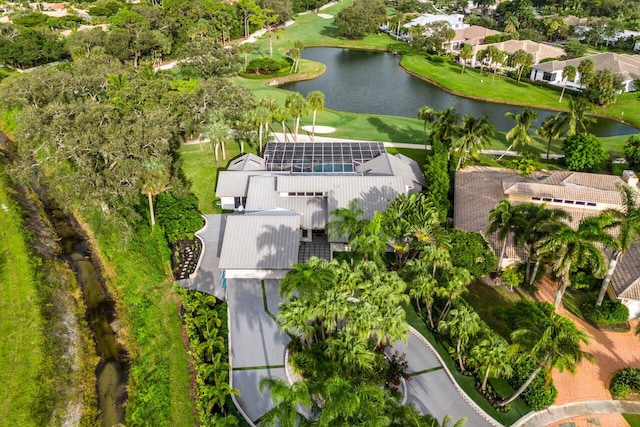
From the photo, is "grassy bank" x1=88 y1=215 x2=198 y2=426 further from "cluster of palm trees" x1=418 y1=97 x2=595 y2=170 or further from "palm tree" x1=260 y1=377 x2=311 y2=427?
"cluster of palm trees" x1=418 y1=97 x2=595 y2=170

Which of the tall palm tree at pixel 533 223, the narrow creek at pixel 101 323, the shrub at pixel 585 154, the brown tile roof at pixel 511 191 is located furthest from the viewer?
the shrub at pixel 585 154

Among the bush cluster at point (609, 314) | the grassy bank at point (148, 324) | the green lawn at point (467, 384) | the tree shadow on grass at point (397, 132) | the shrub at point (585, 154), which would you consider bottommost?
the grassy bank at point (148, 324)

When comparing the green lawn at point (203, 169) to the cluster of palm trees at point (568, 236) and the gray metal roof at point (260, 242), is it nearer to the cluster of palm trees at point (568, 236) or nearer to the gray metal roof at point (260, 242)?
the gray metal roof at point (260, 242)

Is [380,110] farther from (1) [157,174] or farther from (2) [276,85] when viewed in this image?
(1) [157,174]

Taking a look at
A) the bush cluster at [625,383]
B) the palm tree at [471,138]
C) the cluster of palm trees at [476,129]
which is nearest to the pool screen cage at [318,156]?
the cluster of palm trees at [476,129]

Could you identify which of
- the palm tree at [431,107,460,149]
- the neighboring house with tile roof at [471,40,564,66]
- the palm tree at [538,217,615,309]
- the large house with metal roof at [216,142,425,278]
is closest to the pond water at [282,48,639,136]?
the neighboring house with tile roof at [471,40,564,66]

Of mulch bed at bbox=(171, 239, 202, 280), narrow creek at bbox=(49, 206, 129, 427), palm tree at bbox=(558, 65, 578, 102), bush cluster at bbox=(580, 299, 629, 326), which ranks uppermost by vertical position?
palm tree at bbox=(558, 65, 578, 102)

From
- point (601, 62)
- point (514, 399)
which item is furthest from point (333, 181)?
point (601, 62)

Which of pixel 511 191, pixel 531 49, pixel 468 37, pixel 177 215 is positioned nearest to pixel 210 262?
pixel 177 215
